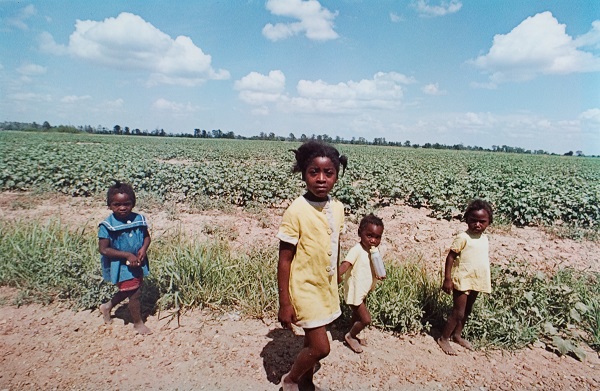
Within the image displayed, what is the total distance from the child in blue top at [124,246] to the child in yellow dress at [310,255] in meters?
1.59

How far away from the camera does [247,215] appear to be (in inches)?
295

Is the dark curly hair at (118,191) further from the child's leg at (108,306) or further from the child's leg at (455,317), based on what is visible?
the child's leg at (455,317)

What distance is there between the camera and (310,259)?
2.11 meters

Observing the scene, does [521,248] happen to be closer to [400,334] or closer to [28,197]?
[400,334]

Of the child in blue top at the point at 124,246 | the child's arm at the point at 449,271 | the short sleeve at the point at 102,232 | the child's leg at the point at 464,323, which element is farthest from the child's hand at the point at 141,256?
the child's leg at the point at 464,323

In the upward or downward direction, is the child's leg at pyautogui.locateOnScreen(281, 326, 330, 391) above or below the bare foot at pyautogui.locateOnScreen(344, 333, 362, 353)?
above

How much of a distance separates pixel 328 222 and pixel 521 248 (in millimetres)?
5256

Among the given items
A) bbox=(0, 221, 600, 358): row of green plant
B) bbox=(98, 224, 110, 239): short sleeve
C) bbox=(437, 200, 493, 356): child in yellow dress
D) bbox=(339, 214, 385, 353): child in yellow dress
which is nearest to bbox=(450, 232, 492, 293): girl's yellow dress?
bbox=(437, 200, 493, 356): child in yellow dress

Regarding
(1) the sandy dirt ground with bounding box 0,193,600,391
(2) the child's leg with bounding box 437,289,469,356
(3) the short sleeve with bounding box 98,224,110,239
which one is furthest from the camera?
(2) the child's leg with bounding box 437,289,469,356

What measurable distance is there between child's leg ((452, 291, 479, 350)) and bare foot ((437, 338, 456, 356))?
13cm

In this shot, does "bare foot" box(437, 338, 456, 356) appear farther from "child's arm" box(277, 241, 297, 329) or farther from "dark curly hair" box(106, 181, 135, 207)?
"dark curly hair" box(106, 181, 135, 207)

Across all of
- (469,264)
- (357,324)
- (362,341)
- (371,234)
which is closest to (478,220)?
(469,264)

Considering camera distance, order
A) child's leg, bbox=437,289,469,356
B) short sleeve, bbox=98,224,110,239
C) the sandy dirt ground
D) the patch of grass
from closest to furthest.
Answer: the sandy dirt ground < short sleeve, bbox=98,224,110,239 < child's leg, bbox=437,289,469,356 < the patch of grass

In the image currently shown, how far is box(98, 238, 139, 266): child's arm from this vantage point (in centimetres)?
284
